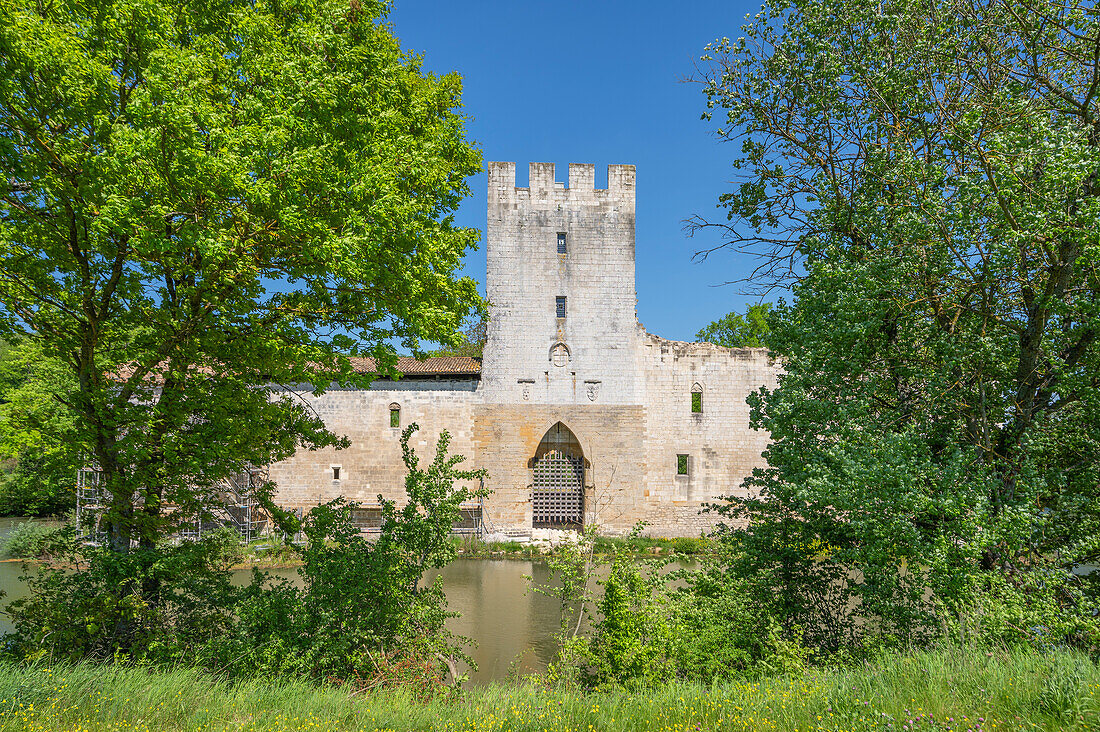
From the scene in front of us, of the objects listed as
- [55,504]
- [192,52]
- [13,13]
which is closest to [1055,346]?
[192,52]

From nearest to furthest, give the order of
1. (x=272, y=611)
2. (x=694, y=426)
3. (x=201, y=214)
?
(x=201, y=214) < (x=272, y=611) < (x=694, y=426)

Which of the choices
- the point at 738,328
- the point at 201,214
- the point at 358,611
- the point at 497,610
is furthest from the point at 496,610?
the point at 738,328

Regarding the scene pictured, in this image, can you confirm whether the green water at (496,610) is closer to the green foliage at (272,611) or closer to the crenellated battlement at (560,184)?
the green foliage at (272,611)

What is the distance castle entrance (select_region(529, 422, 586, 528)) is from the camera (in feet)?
61.2

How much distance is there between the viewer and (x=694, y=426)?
18.6 metres

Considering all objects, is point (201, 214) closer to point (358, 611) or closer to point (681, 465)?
point (358, 611)

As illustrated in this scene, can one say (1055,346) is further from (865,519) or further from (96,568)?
(96,568)

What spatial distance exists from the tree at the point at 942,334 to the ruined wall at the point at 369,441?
1278 cm

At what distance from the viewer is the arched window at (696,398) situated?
61.4 ft

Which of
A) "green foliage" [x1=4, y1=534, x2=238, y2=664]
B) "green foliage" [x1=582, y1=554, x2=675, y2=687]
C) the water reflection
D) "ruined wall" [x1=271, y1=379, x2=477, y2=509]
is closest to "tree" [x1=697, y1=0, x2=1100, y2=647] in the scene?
"green foliage" [x1=582, y1=554, x2=675, y2=687]

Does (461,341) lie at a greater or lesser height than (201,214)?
lesser

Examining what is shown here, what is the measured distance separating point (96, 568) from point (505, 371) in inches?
502

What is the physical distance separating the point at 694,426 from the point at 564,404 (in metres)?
4.50

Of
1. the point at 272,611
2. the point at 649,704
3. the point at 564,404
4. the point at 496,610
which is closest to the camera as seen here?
the point at 649,704
